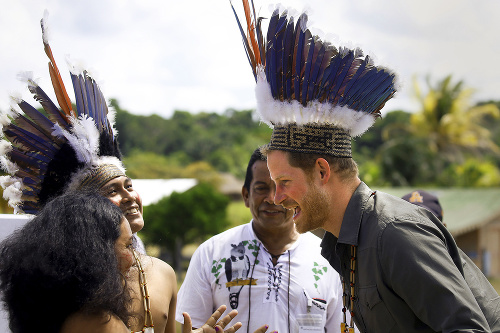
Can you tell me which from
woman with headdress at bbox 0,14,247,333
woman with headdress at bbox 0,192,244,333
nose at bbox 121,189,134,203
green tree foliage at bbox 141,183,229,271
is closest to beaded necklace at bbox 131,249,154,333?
woman with headdress at bbox 0,14,247,333

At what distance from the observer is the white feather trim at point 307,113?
2.55 meters

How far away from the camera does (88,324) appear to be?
1.96 meters

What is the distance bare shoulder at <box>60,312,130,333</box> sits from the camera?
195cm

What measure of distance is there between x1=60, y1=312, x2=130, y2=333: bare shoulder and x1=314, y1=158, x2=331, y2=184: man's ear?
3.90 feet

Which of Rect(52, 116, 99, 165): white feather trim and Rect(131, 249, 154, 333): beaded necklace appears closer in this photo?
Rect(131, 249, 154, 333): beaded necklace

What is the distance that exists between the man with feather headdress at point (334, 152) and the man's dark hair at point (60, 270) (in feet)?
3.18

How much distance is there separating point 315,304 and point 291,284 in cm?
20

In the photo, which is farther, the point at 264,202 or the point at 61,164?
the point at 264,202

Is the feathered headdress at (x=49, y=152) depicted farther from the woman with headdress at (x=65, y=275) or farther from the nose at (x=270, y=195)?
the nose at (x=270, y=195)

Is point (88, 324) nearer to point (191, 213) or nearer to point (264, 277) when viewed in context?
point (264, 277)

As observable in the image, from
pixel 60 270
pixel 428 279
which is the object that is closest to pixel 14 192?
pixel 60 270

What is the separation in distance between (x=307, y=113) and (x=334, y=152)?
0.24m

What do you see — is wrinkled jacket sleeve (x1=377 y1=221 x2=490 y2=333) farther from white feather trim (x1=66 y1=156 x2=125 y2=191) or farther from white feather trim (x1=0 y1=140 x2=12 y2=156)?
white feather trim (x1=0 y1=140 x2=12 y2=156)

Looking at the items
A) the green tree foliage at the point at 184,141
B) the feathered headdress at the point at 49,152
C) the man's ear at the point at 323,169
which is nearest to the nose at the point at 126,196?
the feathered headdress at the point at 49,152
